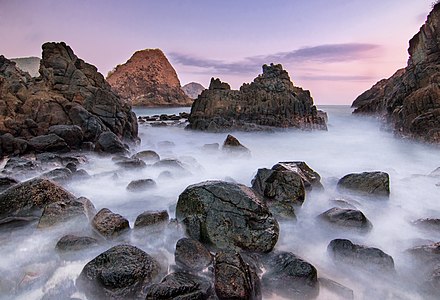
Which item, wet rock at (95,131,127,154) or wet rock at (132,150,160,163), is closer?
wet rock at (132,150,160,163)

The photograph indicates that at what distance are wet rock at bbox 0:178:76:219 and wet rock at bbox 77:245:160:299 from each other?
251 cm

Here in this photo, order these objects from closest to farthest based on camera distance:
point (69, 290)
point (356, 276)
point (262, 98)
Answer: point (69, 290) → point (356, 276) → point (262, 98)

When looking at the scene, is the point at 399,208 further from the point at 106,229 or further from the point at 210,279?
the point at 106,229

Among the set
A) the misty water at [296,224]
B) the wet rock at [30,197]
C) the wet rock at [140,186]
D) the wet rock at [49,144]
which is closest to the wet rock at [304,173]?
the misty water at [296,224]

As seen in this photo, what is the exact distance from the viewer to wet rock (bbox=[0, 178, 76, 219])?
16.7 feet

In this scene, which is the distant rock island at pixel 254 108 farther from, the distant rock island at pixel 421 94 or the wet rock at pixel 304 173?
the wet rock at pixel 304 173

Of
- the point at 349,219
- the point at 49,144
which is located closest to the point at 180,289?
the point at 349,219

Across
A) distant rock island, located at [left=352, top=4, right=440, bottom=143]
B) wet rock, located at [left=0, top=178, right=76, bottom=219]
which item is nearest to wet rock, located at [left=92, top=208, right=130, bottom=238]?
wet rock, located at [left=0, top=178, right=76, bottom=219]

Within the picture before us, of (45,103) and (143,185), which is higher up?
(45,103)

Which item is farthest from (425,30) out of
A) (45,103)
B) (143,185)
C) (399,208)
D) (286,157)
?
(45,103)

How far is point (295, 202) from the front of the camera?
606 cm

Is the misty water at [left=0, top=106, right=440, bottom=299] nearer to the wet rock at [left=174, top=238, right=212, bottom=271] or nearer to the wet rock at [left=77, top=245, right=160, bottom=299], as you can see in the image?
the wet rock at [left=174, top=238, right=212, bottom=271]

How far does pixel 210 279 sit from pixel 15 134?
12177mm

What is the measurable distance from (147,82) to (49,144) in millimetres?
128390
